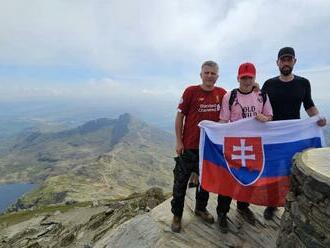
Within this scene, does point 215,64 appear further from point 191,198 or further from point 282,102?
point 191,198

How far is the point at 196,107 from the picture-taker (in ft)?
40.5

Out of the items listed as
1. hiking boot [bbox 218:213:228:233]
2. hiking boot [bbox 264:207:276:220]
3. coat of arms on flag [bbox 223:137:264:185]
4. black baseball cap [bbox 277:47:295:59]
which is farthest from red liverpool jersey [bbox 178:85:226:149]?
hiking boot [bbox 264:207:276:220]

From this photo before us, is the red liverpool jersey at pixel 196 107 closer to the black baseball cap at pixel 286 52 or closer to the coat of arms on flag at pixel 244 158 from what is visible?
the coat of arms on flag at pixel 244 158

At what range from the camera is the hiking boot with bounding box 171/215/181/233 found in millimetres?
13774

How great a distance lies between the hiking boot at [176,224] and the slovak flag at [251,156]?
1.78m

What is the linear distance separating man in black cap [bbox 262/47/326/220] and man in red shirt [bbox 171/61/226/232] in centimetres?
181

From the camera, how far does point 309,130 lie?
13023mm

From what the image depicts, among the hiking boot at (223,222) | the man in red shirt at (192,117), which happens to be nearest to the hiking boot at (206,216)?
the hiking boot at (223,222)

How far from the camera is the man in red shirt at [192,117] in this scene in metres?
12.2

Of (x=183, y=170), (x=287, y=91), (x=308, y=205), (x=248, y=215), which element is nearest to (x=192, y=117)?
(x=183, y=170)

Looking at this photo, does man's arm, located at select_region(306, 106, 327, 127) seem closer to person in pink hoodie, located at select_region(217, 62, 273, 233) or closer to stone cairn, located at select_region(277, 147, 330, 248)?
person in pink hoodie, located at select_region(217, 62, 273, 233)

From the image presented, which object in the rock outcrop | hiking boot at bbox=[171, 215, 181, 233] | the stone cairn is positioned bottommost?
the rock outcrop

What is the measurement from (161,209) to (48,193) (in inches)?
6795

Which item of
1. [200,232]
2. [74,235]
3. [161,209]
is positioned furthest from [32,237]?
[200,232]
